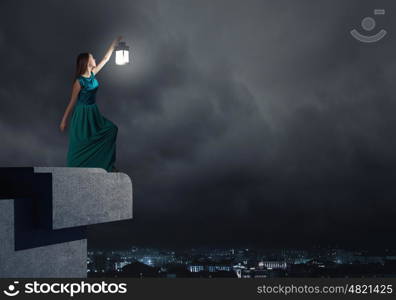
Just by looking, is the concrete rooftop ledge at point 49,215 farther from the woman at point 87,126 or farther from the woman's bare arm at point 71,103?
the woman's bare arm at point 71,103

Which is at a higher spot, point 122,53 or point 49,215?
point 122,53

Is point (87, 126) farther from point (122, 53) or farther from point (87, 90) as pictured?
point (122, 53)

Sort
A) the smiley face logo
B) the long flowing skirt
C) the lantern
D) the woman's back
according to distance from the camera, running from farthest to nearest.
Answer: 1. the lantern
2. the woman's back
3. the long flowing skirt
4. the smiley face logo

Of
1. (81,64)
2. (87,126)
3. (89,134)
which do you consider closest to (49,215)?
(89,134)

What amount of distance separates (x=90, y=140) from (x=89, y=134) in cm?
13

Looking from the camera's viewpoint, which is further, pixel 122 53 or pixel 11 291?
pixel 122 53

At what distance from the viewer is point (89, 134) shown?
7.67 m

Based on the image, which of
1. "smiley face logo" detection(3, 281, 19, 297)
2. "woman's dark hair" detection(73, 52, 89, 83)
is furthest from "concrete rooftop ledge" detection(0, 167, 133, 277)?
"woman's dark hair" detection(73, 52, 89, 83)

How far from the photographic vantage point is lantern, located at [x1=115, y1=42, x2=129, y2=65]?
800 centimetres

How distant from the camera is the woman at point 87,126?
7.61m

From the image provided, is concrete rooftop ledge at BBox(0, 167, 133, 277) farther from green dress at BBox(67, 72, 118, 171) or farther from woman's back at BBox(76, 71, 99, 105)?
woman's back at BBox(76, 71, 99, 105)

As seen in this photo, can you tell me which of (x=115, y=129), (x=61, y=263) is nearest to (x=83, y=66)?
(x=115, y=129)

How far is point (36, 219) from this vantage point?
579 cm

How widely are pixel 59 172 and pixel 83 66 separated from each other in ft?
8.25
